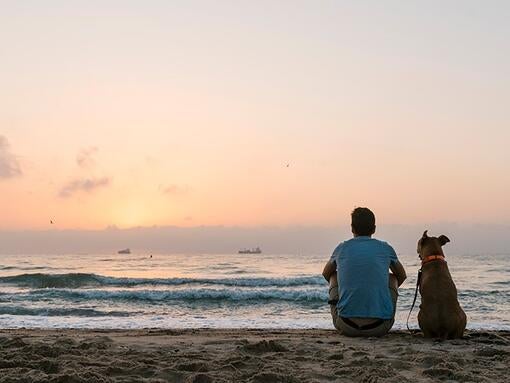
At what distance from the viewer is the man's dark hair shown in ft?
20.1

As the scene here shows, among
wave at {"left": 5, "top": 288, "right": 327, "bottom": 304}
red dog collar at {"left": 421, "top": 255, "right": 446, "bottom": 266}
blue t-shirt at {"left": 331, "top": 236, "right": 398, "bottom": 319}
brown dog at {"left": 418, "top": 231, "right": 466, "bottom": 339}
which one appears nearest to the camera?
brown dog at {"left": 418, "top": 231, "right": 466, "bottom": 339}

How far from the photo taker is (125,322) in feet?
31.7

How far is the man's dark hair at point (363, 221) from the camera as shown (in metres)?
6.14

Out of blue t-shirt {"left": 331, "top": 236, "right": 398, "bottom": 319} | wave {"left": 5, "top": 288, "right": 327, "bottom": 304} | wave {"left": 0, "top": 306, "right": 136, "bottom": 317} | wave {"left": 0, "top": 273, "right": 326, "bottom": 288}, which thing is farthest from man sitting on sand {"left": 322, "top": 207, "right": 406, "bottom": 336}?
wave {"left": 0, "top": 273, "right": 326, "bottom": 288}

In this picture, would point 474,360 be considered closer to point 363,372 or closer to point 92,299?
point 363,372

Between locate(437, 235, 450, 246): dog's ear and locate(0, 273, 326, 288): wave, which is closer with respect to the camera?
locate(437, 235, 450, 246): dog's ear

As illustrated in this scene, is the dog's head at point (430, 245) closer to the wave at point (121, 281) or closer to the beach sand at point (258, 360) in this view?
the beach sand at point (258, 360)

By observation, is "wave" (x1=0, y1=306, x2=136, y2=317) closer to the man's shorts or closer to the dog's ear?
the man's shorts

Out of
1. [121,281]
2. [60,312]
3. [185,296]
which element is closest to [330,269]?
[60,312]

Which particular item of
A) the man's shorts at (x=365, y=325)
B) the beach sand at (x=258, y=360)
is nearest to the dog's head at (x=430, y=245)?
the man's shorts at (x=365, y=325)

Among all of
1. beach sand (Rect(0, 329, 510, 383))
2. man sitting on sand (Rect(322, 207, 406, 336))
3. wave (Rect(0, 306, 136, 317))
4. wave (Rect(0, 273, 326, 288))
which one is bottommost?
wave (Rect(0, 273, 326, 288))

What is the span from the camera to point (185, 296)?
55.3 ft

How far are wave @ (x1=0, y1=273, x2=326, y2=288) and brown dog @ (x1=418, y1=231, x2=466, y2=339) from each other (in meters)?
16.2

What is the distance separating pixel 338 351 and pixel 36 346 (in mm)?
2844
